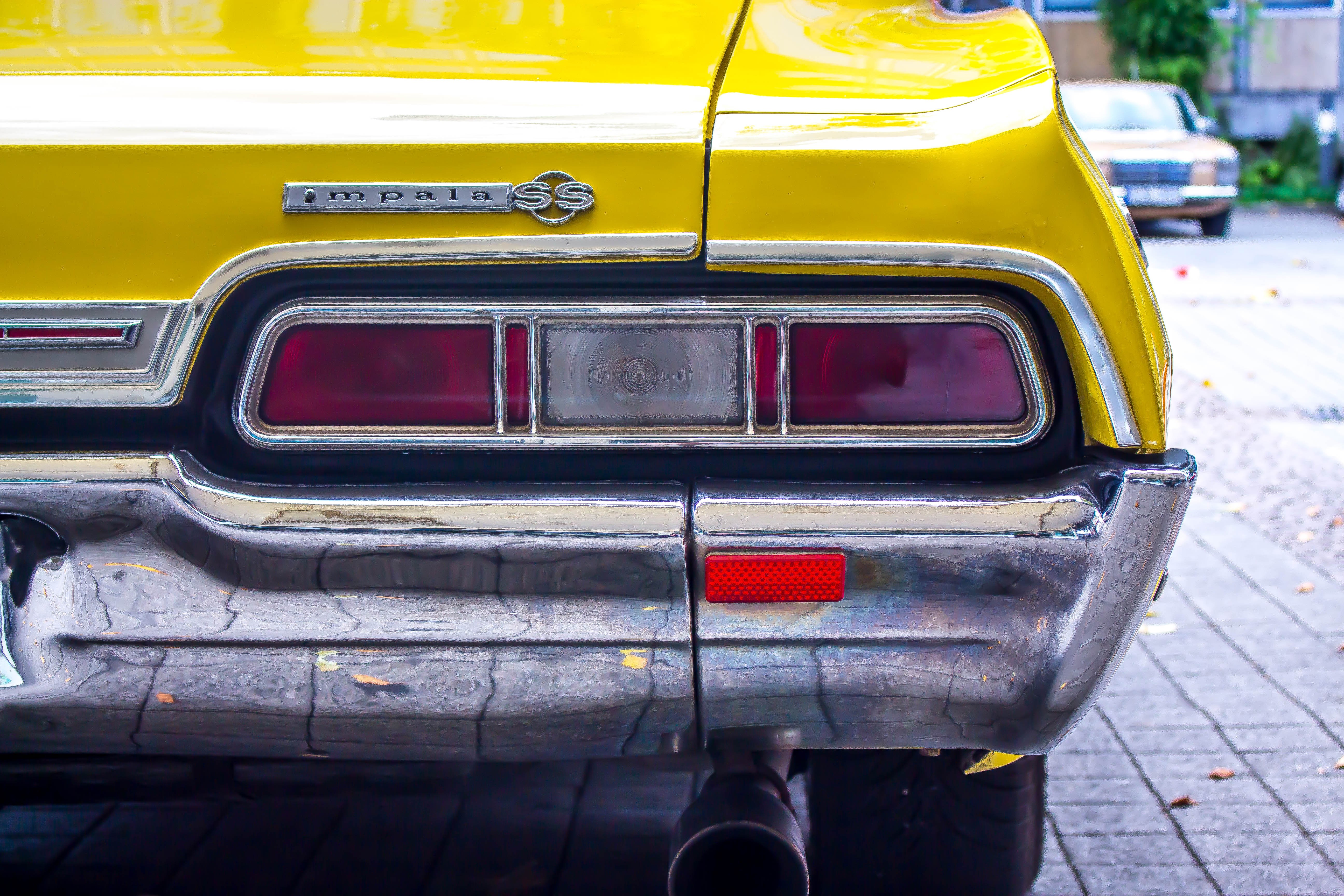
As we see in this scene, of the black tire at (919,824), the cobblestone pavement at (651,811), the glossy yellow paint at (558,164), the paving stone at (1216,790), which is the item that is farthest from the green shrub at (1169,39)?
the glossy yellow paint at (558,164)

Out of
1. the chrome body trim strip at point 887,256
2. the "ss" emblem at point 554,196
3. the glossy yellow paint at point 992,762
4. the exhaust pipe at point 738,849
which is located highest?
the "ss" emblem at point 554,196

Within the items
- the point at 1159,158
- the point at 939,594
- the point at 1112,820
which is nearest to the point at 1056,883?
the point at 1112,820

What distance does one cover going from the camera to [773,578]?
161 centimetres

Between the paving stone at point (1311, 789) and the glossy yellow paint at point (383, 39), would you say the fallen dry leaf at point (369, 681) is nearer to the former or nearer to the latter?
the glossy yellow paint at point (383, 39)

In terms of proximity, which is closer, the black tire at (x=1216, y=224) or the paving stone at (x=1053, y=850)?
the paving stone at (x=1053, y=850)

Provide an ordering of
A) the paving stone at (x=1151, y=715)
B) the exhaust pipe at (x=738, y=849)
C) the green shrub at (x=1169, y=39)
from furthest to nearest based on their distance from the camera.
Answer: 1. the green shrub at (x=1169, y=39)
2. the paving stone at (x=1151, y=715)
3. the exhaust pipe at (x=738, y=849)

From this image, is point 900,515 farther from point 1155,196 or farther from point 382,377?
point 1155,196

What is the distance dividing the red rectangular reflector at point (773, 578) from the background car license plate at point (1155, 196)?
14322mm

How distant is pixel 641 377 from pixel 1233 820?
6.48 feet

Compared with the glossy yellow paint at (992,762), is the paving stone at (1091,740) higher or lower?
lower

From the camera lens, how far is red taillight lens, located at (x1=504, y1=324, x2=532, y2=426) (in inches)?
65.4

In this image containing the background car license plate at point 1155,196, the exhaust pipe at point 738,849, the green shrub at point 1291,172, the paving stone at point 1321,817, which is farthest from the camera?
the green shrub at point 1291,172

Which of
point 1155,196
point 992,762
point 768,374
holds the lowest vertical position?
point 1155,196

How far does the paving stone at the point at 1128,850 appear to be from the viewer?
108 inches
